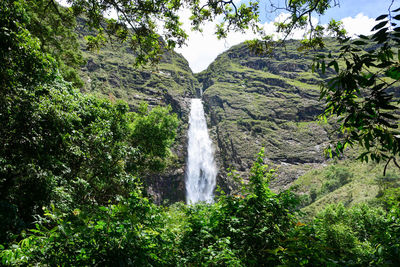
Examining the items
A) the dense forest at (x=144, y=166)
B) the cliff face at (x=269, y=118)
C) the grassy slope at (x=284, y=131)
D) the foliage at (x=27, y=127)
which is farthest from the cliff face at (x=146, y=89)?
the foliage at (x=27, y=127)

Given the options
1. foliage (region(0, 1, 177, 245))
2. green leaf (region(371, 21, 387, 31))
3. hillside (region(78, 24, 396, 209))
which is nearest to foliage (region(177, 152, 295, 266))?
green leaf (region(371, 21, 387, 31))

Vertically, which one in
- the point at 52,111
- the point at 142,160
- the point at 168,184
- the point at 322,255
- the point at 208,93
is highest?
the point at 208,93

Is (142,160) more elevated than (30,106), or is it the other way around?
(30,106)

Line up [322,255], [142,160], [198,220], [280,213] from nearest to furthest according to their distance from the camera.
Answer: [322,255] → [280,213] → [198,220] → [142,160]

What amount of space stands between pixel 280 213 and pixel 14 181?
6.88 meters

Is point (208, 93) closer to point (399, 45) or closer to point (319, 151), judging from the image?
point (319, 151)

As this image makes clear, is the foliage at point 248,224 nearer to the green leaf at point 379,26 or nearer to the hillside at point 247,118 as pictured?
the green leaf at point 379,26

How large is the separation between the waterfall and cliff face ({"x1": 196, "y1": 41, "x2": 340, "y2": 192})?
577 cm

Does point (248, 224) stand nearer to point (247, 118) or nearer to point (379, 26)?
point (379, 26)

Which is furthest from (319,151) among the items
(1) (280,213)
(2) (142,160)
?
(1) (280,213)

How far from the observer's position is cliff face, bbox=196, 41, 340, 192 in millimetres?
82125

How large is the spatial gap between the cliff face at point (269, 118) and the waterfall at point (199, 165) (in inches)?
227

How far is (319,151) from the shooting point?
3374 inches

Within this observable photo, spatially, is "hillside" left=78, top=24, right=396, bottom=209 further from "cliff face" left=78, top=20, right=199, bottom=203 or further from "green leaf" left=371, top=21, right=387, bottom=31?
"green leaf" left=371, top=21, right=387, bottom=31
